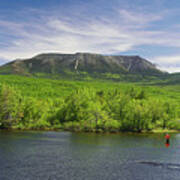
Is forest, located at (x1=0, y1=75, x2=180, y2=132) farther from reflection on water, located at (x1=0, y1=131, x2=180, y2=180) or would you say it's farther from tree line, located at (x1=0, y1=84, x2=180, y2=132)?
reflection on water, located at (x1=0, y1=131, x2=180, y2=180)

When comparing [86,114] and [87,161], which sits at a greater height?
[86,114]

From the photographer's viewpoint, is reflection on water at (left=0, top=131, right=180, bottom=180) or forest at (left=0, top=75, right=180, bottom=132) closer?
reflection on water at (left=0, top=131, right=180, bottom=180)

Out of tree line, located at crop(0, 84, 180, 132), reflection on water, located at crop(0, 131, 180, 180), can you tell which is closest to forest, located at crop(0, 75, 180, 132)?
tree line, located at crop(0, 84, 180, 132)

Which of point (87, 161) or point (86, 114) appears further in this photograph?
point (86, 114)

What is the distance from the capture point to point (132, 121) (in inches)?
6403

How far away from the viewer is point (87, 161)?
7738cm

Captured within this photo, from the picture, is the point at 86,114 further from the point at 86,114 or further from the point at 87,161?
the point at 87,161

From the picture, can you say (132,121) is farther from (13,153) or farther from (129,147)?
(13,153)

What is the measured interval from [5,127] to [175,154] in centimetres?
9572

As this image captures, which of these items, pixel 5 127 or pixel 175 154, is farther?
pixel 5 127

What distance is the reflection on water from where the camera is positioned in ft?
207

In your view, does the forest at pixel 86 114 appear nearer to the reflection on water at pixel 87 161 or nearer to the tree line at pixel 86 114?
the tree line at pixel 86 114

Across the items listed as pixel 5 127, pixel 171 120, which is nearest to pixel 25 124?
pixel 5 127

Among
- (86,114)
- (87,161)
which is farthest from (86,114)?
(87,161)
